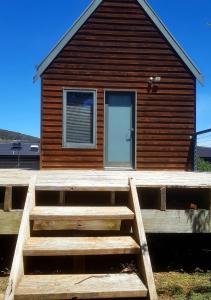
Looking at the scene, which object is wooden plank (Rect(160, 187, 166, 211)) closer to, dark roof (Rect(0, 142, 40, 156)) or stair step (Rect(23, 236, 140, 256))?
stair step (Rect(23, 236, 140, 256))

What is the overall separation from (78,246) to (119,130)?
6670 mm

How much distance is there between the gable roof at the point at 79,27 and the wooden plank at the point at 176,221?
233 inches

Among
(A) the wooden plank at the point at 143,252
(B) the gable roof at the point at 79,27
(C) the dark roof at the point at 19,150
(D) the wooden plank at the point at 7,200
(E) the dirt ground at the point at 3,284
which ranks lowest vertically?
(E) the dirt ground at the point at 3,284

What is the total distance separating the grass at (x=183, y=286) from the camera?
5.29m

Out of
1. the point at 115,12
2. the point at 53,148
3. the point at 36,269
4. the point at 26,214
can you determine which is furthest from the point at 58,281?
the point at 115,12

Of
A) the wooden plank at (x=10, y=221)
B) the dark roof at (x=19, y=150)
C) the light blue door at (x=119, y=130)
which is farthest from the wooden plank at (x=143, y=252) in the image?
the dark roof at (x=19, y=150)

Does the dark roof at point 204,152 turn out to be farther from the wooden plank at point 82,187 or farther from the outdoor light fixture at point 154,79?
the wooden plank at point 82,187

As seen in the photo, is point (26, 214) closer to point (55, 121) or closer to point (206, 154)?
point (55, 121)

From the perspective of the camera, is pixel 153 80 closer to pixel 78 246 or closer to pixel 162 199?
pixel 162 199

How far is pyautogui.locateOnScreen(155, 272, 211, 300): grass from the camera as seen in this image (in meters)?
5.29

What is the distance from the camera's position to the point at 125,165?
1115cm

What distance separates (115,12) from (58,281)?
8.43m

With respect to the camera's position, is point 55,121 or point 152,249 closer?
point 152,249

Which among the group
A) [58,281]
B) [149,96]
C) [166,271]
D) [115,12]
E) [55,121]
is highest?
[115,12]
